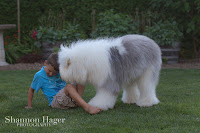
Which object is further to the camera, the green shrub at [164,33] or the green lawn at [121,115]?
the green shrub at [164,33]

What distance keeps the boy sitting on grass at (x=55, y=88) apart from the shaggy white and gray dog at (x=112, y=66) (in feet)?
0.87

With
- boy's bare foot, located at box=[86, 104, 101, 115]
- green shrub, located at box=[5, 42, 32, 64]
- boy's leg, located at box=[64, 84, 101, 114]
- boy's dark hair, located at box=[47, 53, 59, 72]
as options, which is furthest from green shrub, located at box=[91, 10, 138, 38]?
boy's bare foot, located at box=[86, 104, 101, 115]

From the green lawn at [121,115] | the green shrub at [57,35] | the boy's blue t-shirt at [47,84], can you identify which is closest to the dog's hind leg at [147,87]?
the green lawn at [121,115]

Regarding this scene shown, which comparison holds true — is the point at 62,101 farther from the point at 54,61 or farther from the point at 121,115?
the point at 121,115

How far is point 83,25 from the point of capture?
1217cm

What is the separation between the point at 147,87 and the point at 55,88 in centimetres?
144

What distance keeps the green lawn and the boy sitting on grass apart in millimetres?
131

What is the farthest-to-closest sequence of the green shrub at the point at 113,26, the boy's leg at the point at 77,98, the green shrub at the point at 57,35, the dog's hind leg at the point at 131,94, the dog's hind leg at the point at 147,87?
A: the green shrub at the point at 57,35
the green shrub at the point at 113,26
the dog's hind leg at the point at 131,94
the dog's hind leg at the point at 147,87
the boy's leg at the point at 77,98

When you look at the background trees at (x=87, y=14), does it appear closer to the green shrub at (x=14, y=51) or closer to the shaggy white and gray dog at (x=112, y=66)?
the green shrub at (x=14, y=51)

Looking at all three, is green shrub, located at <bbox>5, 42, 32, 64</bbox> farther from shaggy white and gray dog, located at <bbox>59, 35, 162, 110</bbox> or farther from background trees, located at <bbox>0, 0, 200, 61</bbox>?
shaggy white and gray dog, located at <bbox>59, 35, 162, 110</bbox>

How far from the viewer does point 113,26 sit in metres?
10.8

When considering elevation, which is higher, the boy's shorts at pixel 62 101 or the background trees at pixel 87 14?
A: the background trees at pixel 87 14

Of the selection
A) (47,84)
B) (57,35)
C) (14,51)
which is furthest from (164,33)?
(47,84)

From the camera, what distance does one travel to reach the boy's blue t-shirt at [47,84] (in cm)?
454
